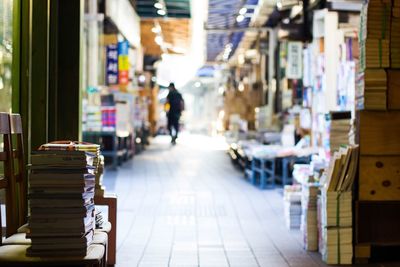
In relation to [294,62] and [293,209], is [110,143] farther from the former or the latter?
[293,209]

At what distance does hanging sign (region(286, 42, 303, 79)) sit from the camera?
11.7 meters

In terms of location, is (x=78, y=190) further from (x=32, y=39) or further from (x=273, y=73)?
(x=273, y=73)

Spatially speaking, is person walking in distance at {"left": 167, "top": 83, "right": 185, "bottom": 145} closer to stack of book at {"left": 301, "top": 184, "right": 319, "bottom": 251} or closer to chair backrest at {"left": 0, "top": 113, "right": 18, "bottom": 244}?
stack of book at {"left": 301, "top": 184, "right": 319, "bottom": 251}

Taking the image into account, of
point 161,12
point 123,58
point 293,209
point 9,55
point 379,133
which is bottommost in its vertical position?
point 293,209

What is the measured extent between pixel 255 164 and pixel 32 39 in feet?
21.2

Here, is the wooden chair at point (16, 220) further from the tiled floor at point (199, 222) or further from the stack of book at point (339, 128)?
the stack of book at point (339, 128)

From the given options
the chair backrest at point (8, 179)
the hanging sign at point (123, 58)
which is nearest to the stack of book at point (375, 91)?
the chair backrest at point (8, 179)

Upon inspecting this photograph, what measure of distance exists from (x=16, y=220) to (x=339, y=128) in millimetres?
3319

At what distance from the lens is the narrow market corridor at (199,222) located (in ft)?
17.2

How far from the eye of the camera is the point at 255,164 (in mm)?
10492

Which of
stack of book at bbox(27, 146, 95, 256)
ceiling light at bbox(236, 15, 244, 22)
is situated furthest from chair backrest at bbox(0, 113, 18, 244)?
ceiling light at bbox(236, 15, 244, 22)

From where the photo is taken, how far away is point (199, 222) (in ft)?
22.7

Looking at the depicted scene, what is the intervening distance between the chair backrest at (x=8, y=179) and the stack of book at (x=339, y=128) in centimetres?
327

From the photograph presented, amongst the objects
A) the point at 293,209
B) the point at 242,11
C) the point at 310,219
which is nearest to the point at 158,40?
the point at 242,11
